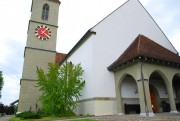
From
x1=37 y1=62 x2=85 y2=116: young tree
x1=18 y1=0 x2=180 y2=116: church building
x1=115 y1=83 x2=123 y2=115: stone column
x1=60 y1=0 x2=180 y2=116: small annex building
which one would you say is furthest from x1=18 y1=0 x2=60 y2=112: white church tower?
x1=115 y1=83 x2=123 y2=115: stone column

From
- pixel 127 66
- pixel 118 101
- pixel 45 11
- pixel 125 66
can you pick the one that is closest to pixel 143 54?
pixel 127 66

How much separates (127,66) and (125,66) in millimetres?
173

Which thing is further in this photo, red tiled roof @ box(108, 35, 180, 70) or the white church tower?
the white church tower

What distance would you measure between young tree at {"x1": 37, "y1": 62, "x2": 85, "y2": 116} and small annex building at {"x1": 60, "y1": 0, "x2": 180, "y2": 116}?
1357mm

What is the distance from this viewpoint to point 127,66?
1290cm

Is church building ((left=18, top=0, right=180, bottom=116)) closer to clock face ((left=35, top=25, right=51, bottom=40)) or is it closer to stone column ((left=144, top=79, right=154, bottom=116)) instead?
stone column ((left=144, top=79, right=154, bottom=116))

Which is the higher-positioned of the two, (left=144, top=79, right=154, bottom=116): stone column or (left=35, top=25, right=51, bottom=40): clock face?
(left=35, top=25, right=51, bottom=40): clock face

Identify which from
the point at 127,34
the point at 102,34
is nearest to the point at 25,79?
the point at 102,34

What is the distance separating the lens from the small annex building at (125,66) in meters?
12.0

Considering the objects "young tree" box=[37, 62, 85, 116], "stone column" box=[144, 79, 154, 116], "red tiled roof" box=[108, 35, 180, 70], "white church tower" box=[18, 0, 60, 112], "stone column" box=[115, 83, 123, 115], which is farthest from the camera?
"white church tower" box=[18, 0, 60, 112]

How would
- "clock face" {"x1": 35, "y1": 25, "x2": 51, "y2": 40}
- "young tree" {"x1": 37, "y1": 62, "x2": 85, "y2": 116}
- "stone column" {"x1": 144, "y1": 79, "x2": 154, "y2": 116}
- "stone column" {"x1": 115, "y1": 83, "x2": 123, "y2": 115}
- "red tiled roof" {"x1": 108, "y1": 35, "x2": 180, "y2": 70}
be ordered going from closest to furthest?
"stone column" {"x1": 144, "y1": 79, "x2": 154, "y2": 116}, "red tiled roof" {"x1": 108, "y1": 35, "x2": 180, "y2": 70}, "stone column" {"x1": 115, "y1": 83, "x2": 123, "y2": 115}, "young tree" {"x1": 37, "y1": 62, "x2": 85, "y2": 116}, "clock face" {"x1": 35, "y1": 25, "x2": 51, "y2": 40}

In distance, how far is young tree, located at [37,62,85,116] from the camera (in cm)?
1342

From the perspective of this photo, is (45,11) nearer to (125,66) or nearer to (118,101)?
(125,66)

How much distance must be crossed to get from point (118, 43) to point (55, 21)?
50.3ft
